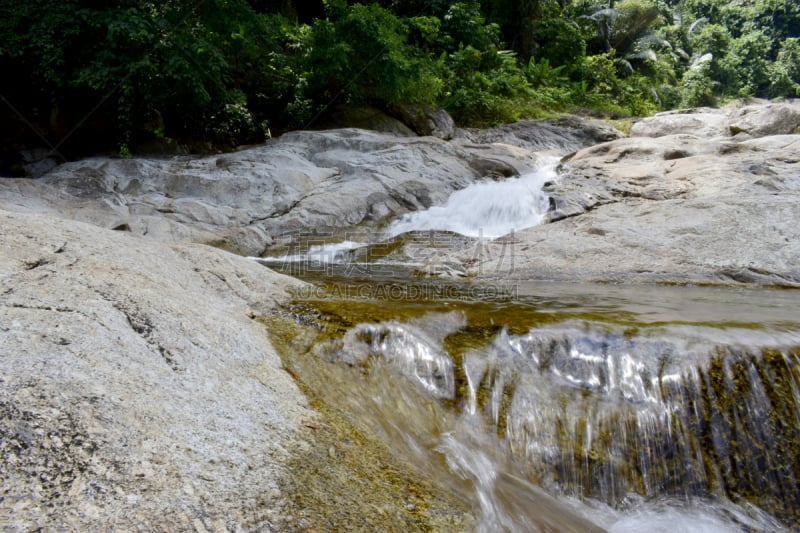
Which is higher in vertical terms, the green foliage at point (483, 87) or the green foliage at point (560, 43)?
the green foliage at point (560, 43)

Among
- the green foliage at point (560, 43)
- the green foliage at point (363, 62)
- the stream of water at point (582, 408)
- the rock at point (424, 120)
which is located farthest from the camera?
the green foliage at point (560, 43)

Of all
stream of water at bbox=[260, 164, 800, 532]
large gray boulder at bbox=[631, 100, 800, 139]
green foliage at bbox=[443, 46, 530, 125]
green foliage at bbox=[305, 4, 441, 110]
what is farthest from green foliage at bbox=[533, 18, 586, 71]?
stream of water at bbox=[260, 164, 800, 532]

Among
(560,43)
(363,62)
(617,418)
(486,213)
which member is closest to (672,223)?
(486,213)

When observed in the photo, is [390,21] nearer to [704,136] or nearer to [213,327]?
[704,136]

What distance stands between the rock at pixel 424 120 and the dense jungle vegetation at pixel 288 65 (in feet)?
0.79

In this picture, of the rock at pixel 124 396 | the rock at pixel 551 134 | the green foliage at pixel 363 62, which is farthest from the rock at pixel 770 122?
the rock at pixel 124 396

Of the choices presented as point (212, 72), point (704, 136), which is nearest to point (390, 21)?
point (212, 72)

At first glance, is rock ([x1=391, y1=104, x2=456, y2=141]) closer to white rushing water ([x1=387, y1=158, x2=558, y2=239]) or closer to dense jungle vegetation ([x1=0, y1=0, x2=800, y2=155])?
dense jungle vegetation ([x1=0, y1=0, x2=800, y2=155])

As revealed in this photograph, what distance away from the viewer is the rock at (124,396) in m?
Answer: 1.33

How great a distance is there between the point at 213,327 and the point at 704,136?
12104 millimetres

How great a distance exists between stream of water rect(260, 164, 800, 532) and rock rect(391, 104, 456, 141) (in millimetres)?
9916

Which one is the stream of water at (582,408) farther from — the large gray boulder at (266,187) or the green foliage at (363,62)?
the green foliage at (363,62)

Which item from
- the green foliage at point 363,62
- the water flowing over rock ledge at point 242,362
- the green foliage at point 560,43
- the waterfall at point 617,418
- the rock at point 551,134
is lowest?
the waterfall at point 617,418

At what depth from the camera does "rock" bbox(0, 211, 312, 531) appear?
133 cm
